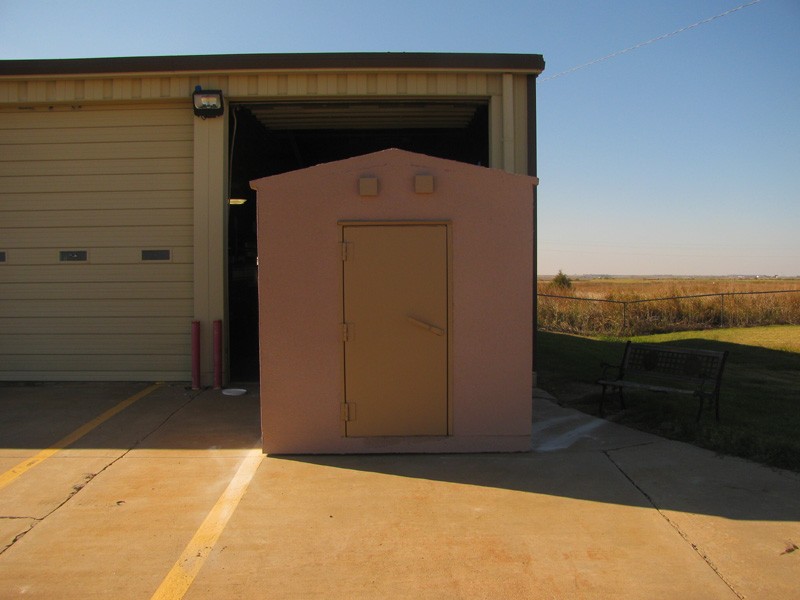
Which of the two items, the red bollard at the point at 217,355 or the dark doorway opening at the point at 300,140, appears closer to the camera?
the red bollard at the point at 217,355

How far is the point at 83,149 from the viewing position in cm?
922

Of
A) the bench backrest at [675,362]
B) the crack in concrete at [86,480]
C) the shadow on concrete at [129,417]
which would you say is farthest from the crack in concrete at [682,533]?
the crack in concrete at [86,480]

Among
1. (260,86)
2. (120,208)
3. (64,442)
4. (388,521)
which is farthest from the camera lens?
(120,208)

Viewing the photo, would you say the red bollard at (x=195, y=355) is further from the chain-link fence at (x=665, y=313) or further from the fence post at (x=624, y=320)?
the fence post at (x=624, y=320)

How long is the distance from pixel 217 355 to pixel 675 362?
545 cm

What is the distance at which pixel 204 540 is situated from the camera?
4207mm

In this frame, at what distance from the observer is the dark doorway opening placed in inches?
391

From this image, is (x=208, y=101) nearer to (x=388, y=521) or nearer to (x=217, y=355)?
(x=217, y=355)

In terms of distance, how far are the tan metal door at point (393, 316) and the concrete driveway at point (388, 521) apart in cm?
58

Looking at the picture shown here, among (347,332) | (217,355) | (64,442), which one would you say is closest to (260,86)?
(217,355)

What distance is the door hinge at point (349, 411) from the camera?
19.0 feet

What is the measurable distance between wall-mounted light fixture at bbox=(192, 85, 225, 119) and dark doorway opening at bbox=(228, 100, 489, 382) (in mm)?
514

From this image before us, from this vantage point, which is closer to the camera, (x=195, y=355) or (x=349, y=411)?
(x=349, y=411)

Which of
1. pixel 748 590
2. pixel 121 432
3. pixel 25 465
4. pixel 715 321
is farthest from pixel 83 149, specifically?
pixel 715 321
